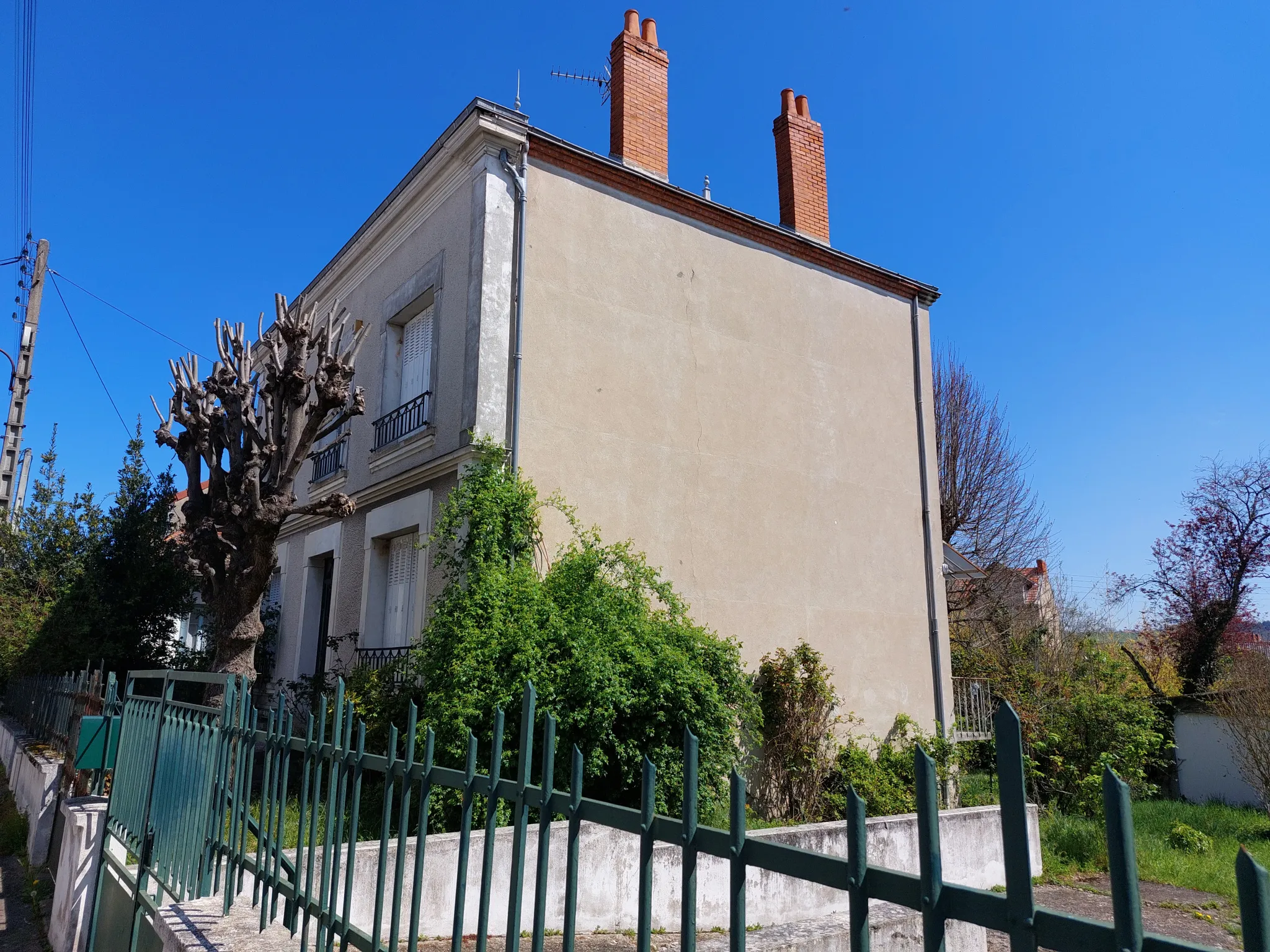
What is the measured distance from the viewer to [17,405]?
1611 centimetres

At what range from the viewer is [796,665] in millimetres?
10594

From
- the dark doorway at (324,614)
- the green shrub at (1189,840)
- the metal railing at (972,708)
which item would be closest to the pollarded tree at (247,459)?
the dark doorway at (324,614)

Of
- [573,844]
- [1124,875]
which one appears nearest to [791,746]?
[573,844]

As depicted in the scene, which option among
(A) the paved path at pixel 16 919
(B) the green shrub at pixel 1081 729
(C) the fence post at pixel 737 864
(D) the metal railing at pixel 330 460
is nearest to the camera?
(C) the fence post at pixel 737 864

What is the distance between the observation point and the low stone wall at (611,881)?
5531 millimetres

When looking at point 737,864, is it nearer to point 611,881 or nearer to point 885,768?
point 611,881

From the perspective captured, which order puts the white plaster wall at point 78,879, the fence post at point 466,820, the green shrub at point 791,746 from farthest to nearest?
the green shrub at point 791,746
the white plaster wall at point 78,879
the fence post at point 466,820

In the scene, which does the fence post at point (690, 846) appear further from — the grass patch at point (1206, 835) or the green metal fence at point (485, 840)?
the grass patch at point (1206, 835)

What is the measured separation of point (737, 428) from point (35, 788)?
859cm

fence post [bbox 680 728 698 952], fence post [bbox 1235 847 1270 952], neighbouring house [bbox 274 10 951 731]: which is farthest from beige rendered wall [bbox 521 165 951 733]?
fence post [bbox 1235 847 1270 952]

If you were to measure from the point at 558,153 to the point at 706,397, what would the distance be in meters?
3.53

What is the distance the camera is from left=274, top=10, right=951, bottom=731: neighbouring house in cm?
990

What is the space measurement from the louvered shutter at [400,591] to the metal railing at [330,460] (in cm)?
203

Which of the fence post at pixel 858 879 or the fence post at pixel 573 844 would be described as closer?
the fence post at pixel 858 879
